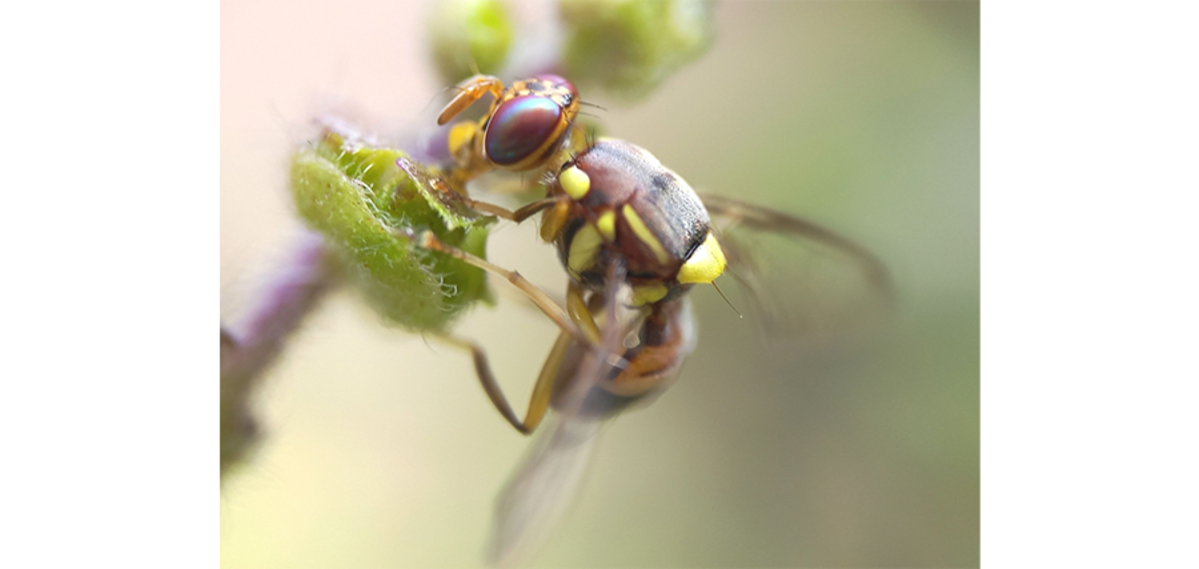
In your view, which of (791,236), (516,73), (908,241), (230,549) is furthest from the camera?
(908,241)

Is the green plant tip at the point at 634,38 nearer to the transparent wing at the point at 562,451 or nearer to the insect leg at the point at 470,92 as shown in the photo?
the insect leg at the point at 470,92

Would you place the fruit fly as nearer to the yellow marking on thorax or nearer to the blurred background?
the yellow marking on thorax

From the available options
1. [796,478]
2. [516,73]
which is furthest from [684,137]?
[516,73]

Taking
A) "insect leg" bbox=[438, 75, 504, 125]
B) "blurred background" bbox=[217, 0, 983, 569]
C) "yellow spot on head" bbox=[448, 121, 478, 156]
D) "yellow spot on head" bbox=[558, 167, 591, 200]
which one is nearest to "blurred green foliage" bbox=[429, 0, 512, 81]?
"insect leg" bbox=[438, 75, 504, 125]

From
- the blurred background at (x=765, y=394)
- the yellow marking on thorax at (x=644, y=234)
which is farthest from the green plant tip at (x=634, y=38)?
the blurred background at (x=765, y=394)

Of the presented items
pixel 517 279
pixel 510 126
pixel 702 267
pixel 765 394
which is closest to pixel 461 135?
pixel 510 126

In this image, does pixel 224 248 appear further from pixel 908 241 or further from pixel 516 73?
pixel 908 241

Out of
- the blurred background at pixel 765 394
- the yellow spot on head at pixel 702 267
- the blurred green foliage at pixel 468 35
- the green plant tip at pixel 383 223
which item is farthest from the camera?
the blurred background at pixel 765 394

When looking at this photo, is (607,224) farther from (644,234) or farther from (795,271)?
(795,271)
